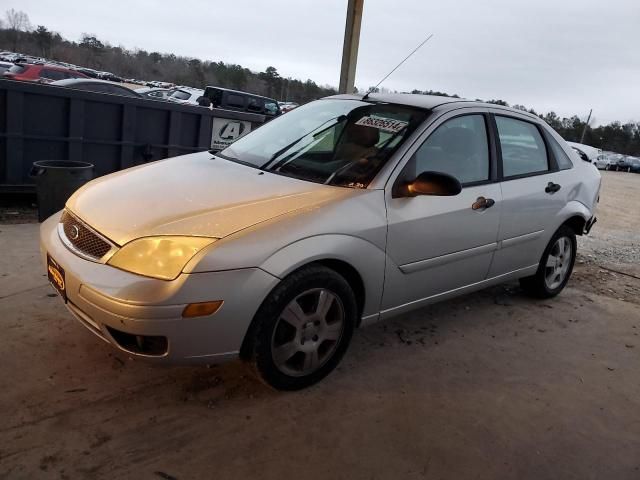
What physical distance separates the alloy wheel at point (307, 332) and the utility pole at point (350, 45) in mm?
4942

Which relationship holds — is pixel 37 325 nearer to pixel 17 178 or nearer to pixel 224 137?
pixel 17 178

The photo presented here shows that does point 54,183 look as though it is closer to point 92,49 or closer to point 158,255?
point 158,255

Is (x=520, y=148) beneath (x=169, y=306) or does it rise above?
Result: above

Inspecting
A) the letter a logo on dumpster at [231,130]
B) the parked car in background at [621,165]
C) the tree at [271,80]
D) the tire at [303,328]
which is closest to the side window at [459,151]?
the tire at [303,328]

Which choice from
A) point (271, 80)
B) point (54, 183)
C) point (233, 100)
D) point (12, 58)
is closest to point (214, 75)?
point (271, 80)

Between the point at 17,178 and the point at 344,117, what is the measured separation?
4.31 meters

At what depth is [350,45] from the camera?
698 cm

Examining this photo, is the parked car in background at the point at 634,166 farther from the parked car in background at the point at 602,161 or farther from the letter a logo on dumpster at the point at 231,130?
the letter a logo on dumpster at the point at 231,130

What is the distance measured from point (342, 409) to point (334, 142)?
1660mm

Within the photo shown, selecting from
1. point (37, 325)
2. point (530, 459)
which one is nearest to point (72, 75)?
point (37, 325)

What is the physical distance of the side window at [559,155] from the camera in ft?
14.5

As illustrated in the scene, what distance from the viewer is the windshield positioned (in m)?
3.12

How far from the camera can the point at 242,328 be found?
250 centimetres

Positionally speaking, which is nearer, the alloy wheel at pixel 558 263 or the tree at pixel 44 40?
the alloy wheel at pixel 558 263
